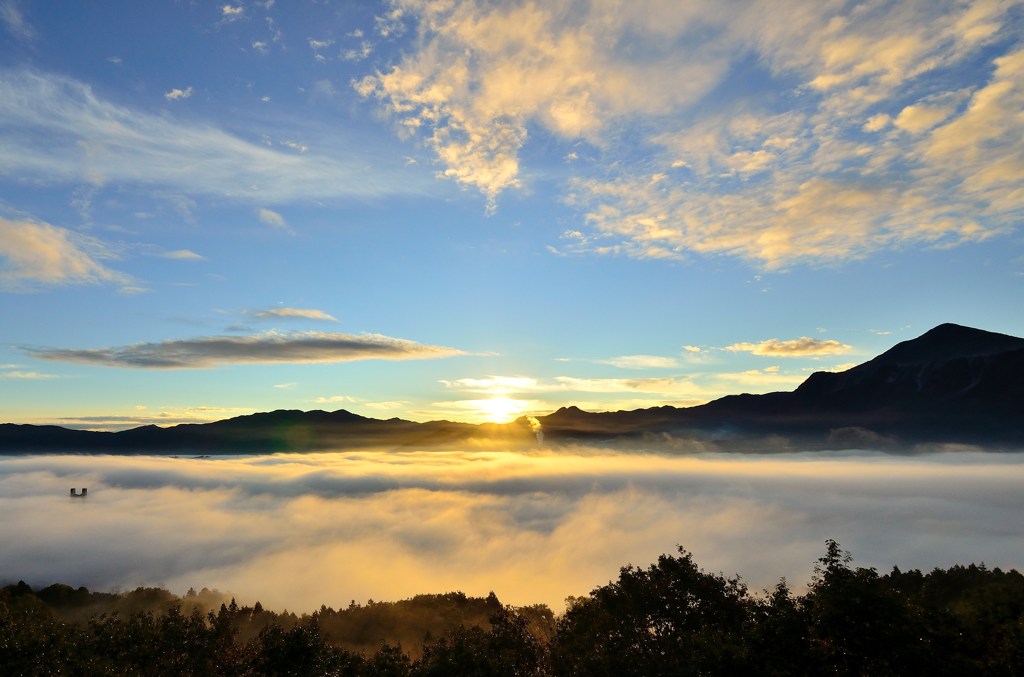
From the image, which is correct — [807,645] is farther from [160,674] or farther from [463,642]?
[160,674]

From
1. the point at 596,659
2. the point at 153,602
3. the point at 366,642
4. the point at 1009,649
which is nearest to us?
the point at 1009,649

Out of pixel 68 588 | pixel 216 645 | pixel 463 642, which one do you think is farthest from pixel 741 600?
pixel 68 588

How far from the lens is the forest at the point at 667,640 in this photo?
1503 inches

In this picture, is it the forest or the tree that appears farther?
the tree

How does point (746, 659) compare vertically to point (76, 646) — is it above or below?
above

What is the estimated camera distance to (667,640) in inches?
2036

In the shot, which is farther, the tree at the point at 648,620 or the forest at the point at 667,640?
the tree at the point at 648,620

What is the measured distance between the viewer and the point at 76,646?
164 ft

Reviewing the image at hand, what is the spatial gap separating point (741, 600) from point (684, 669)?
2396cm

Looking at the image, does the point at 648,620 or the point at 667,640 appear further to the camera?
the point at 648,620

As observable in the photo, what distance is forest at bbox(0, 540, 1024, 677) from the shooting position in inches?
1503

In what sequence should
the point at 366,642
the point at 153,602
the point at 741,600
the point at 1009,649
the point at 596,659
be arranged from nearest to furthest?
the point at 1009,649, the point at 596,659, the point at 741,600, the point at 366,642, the point at 153,602

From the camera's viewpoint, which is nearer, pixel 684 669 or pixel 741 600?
pixel 684 669

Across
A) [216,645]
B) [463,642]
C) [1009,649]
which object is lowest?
[216,645]
